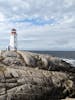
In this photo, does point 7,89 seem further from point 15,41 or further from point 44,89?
point 15,41

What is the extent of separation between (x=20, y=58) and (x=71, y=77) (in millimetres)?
4449

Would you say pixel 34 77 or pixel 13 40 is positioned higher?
pixel 13 40

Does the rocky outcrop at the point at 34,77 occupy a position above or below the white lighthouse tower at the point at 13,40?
below

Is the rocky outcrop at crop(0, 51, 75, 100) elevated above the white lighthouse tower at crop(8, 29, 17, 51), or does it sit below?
below

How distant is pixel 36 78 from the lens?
65.2 ft

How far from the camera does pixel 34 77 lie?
19891 mm

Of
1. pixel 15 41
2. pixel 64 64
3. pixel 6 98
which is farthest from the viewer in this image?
pixel 15 41

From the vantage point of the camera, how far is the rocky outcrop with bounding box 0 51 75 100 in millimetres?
19000

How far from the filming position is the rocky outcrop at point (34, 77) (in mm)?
19000

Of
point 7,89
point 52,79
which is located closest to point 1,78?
point 7,89

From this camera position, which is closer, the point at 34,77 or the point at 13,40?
the point at 34,77

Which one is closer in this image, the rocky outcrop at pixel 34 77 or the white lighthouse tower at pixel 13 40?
the rocky outcrop at pixel 34 77

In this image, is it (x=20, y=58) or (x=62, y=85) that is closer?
(x=62, y=85)

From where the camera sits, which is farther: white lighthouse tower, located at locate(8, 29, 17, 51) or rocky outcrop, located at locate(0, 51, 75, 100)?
white lighthouse tower, located at locate(8, 29, 17, 51)
